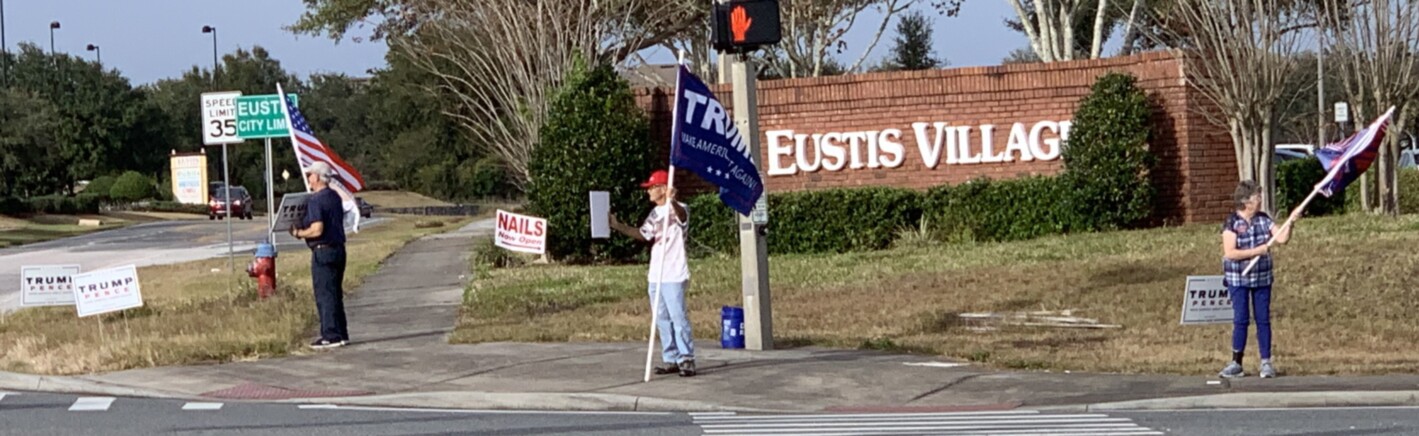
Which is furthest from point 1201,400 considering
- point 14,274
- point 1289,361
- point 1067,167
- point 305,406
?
point 14,274

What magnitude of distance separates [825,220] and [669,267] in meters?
11.7

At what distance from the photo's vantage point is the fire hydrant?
1895cm

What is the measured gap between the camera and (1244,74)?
23.4 meters

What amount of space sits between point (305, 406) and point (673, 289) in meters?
2.69

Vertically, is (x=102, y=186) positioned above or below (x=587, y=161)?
above

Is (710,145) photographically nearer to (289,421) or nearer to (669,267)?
(669,267)

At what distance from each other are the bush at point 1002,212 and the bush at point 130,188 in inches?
2492

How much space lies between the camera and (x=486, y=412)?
37.7 ft

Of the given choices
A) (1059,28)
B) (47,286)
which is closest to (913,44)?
(1059,28)

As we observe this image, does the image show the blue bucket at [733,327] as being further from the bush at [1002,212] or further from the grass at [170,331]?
the bush at [1002,212]

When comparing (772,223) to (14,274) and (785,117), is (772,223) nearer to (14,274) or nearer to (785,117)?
(785,117)

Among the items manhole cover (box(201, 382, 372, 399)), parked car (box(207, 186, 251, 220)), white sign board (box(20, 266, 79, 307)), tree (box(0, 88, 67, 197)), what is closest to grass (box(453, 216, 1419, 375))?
manhole cover (box(201, 382, 372, 399))

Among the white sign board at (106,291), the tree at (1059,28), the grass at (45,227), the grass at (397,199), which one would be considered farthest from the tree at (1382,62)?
the grass at (397,199)

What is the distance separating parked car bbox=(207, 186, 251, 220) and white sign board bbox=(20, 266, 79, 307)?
47.5 meters
